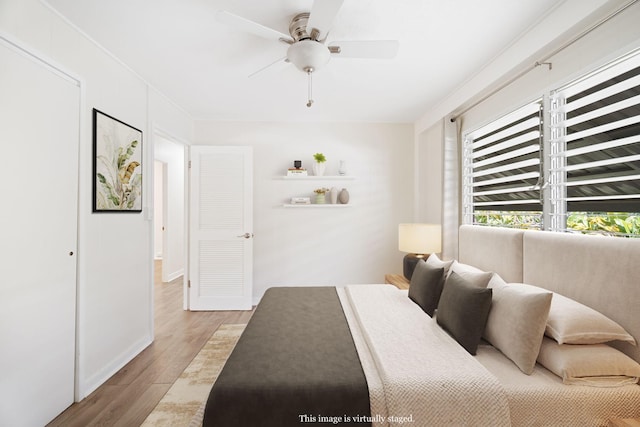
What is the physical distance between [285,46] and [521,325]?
7.82ft

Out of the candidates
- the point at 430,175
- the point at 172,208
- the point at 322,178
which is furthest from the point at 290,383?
the point at 172,208

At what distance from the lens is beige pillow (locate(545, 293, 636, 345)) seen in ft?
4.45

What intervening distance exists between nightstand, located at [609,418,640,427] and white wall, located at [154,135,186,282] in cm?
579

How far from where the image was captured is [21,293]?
167 centimetres

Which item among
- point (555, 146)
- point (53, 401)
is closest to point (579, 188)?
point (555, 146)

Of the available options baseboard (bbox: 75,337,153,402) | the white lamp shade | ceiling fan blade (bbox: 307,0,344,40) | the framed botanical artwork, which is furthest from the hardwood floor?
ceiling fan blade (bbox: 307,0,344,40)

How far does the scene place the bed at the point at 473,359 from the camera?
1234 millimetres

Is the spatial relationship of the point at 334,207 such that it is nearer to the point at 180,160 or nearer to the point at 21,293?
the point at 21,293

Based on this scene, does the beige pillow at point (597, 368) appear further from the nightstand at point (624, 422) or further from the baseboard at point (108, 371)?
the baseboard at point (108, 371)

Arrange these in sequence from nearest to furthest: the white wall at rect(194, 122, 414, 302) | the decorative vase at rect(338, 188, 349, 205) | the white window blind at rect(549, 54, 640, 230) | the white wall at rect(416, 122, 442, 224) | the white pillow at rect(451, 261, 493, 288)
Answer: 1. the white window blind at rect(549, 54, 640, 230)
2. the white pillow at rect(451, 261, 493, 288)
3. the white wall at rect(416, 122, 442, 224)
4. the decorative vase at rect(338, 188, 349, 205)
5. the white wall at rect(194, 122, 414, 302)

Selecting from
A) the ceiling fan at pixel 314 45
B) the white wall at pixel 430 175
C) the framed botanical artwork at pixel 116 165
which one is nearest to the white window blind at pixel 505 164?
the white wall at pixel 430 175

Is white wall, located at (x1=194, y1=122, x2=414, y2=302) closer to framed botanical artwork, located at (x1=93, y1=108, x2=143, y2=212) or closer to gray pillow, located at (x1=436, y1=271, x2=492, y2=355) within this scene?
framed botanical artwork, located at (x1=93, y1=108, x2=143, y2=212)

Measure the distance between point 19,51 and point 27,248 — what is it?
3.64 ft

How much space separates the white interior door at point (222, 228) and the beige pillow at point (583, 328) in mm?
3263
